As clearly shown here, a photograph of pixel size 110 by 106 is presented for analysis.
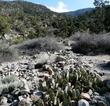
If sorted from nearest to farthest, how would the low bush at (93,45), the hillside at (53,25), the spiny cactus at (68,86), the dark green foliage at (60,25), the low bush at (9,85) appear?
the spiny cactus at (68,86)
the low bush at (9,85)
the low bush at (93,45)
the dark green foliage at (60,25)
the hillside at (53,25)

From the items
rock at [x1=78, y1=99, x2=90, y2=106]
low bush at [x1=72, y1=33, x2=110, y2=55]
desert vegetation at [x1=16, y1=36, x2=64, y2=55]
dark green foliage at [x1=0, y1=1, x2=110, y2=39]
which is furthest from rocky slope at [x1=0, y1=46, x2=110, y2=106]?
dark green foliage at [x1=0, y1=1, x2=110, y2=39]

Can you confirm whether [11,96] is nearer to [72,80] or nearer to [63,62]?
[72,80]

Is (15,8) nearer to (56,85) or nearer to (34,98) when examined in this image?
(56,85)

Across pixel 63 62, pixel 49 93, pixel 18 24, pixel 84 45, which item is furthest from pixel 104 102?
pixel 18 24

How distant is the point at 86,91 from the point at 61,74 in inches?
66.7

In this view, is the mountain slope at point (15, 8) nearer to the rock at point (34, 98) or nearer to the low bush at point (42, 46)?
the low bush at point (42, 46)

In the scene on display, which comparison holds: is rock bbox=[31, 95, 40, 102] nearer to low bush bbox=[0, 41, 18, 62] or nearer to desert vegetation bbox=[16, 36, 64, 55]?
low bush bbox=[0, 41, 18, 62]

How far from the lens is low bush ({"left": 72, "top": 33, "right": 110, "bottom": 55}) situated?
1446 cm

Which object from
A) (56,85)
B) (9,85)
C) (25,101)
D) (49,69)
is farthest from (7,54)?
(25,101)

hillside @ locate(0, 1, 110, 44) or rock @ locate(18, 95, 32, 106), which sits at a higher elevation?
rock @ locate(18, 95, 32, 106)

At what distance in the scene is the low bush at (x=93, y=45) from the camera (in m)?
14.5

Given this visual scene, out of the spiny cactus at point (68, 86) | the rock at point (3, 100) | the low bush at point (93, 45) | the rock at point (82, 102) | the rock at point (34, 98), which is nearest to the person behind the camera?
the rock at point (82, 102)

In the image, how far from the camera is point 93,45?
1495 centimetres

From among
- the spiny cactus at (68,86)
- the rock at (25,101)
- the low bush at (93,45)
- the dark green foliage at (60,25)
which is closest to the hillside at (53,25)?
the dark green foliage at (60,25)
